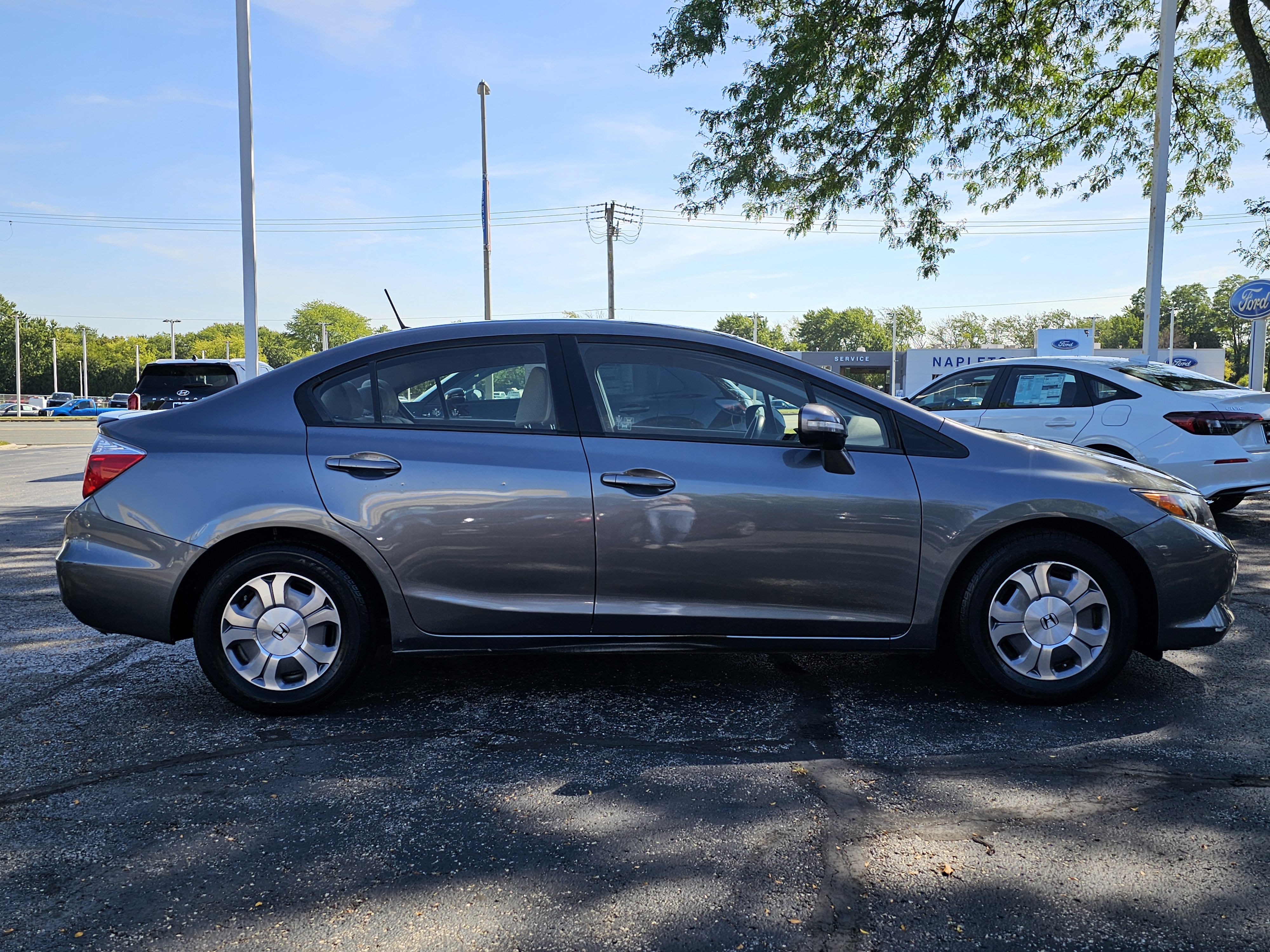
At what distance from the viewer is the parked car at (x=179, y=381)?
13.6 meters

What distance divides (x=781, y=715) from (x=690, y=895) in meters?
1.44

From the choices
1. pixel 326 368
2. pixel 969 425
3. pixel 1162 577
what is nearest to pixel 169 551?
pixel 326 368

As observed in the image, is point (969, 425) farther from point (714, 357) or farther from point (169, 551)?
point (169, 551)

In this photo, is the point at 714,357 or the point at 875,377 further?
the point at 875,377

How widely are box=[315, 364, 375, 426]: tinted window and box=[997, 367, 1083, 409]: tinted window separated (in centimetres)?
678

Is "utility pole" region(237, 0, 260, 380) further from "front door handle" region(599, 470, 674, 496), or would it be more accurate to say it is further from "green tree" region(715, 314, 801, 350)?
"green tree" region(715, 314, 801, 350)

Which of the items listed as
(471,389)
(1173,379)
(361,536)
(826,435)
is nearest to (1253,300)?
(1173,379)

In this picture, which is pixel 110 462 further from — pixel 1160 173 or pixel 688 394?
pixel 1160 173

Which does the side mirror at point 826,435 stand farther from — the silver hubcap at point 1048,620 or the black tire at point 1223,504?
the black tire at point 1223,504

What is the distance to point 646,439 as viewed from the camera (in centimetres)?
371

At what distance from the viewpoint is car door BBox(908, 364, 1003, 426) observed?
9.04 meters

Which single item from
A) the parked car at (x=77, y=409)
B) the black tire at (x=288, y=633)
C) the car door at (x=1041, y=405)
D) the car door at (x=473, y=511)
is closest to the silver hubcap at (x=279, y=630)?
the black tire at (x=288, y=633)

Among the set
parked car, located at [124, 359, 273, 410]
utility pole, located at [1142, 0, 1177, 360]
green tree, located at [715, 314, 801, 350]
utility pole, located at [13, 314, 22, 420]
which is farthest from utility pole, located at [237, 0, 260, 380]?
green tree, located at [715, 314, 801, 350]

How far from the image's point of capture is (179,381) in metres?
13.9
